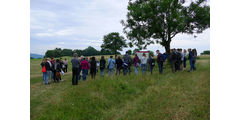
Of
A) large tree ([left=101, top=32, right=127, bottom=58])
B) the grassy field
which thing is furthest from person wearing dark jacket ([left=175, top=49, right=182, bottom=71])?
large tree ([left=101, top=32, right=127, bottom=58])

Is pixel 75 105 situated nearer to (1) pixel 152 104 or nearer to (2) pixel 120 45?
(1) pixel 152 104

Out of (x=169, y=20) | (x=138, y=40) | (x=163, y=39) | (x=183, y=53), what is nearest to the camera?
(x=183, y=53)

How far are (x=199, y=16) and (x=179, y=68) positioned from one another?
10434mm

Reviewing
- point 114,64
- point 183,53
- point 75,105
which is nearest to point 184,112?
point 75,105

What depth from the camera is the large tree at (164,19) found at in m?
17.8

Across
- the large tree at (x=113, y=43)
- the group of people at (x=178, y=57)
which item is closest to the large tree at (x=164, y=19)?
the group of people at (x=178, y=57)

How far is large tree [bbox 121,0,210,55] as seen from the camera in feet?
58.2

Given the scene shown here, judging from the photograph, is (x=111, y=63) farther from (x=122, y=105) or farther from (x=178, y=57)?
(x=122, y=105)

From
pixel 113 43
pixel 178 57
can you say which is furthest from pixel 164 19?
pixel 113 43

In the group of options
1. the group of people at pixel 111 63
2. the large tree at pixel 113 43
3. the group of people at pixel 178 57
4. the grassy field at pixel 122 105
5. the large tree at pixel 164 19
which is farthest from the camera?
the large tree at pixel 113 43

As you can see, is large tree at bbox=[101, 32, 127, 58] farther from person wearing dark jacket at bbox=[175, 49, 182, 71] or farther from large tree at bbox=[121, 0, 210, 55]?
person wearing dark jacket at bbox=[175, 49, 182, 71]

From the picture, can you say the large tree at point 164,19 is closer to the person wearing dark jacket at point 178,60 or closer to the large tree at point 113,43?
the person wearing dark jacket at point 178,60

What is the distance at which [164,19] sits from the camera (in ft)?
61.9

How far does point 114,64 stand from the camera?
13.2m
